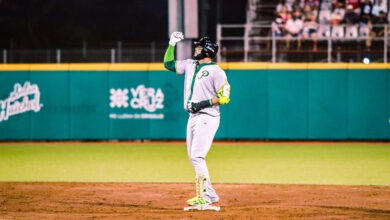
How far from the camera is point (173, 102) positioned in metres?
16.9

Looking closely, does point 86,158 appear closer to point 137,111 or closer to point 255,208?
point 137,111

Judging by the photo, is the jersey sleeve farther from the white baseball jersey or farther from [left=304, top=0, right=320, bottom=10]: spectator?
[left=304, top=0, right=320, bottom=10]: spectator

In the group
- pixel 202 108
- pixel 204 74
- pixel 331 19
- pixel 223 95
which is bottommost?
pixel 202 108

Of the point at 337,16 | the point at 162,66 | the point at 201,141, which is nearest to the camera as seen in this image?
the point at 201,141

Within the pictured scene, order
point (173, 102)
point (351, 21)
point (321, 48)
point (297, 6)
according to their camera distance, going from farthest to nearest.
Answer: point (297, 6) → point (351, 21) → point (321, 48) → point (173, 102)

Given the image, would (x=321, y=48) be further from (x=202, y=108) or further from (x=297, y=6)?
(x=202, y=108)

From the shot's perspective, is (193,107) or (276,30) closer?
(193,107)

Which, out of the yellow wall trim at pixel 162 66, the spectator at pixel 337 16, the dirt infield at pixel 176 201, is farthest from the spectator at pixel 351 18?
the dirt infield at pixel 176 201

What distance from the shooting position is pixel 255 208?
7676 mm

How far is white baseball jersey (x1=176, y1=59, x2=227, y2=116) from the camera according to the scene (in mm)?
7520

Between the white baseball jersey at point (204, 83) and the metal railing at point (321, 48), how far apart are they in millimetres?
10277

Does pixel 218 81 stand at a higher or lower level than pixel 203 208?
higher

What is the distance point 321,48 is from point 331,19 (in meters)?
1.51

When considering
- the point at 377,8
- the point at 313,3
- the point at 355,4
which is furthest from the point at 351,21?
the point at 313,3
